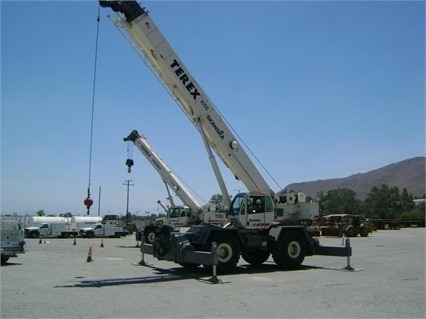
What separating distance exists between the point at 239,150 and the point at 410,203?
123 metres

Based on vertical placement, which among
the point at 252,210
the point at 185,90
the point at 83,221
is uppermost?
the point at 185,90

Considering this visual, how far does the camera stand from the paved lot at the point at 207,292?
9.52 m

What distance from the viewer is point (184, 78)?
59.8 feet

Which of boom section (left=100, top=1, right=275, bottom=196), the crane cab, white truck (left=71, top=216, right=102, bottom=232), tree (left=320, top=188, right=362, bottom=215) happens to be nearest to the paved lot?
the crane cab

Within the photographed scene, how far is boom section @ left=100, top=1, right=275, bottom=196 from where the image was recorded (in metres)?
17.5

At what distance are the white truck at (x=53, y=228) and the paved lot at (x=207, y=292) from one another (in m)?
36.9

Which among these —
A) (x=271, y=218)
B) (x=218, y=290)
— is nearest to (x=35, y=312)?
(x=218, y=290)

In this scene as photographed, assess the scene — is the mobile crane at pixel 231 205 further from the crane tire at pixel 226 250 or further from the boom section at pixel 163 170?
the boom section at pixel 163 170

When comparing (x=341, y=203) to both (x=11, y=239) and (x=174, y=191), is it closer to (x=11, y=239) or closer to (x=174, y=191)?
(x=174, y=191)

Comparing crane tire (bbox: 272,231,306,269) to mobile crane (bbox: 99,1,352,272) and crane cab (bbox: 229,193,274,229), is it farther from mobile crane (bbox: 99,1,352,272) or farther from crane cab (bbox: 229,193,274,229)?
crane cab (bbox: 229,193,274,229)

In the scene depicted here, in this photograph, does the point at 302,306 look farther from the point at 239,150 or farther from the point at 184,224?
the point at 184,224

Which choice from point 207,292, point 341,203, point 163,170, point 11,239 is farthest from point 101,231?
point 341,203

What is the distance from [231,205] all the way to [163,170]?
54.0 feet

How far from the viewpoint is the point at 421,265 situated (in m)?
18.4
